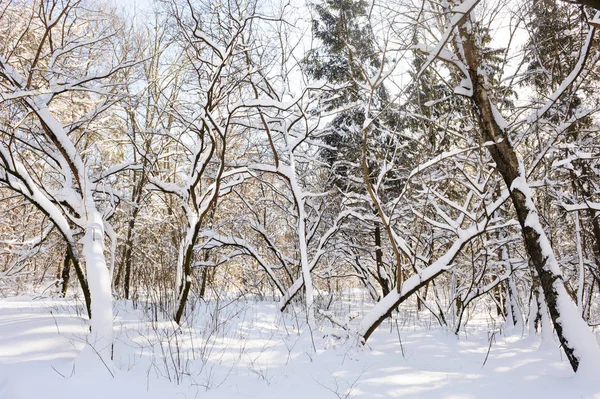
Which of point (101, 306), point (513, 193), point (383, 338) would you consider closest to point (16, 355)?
point (101, 306)

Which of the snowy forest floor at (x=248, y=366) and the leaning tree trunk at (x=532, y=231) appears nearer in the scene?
the snowy forest floor at (x=248, y=366)

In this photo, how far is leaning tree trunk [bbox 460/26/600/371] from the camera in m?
3.67

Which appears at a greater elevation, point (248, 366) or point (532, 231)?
point (532, 231)

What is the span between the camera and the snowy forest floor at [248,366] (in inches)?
129

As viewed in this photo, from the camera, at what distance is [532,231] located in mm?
4152

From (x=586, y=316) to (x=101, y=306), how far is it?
934 centimetres

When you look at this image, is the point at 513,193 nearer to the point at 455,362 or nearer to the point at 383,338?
the point at 455,362

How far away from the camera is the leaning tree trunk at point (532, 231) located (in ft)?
12.0

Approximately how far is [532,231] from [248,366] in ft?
12.5

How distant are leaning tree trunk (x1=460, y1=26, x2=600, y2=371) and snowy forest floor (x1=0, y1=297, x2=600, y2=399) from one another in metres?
0.38

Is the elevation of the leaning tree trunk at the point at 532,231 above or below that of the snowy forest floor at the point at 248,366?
above

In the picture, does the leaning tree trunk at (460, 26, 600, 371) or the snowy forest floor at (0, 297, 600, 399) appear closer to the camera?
the snowy forest floor at (0, 297, 600, 399)

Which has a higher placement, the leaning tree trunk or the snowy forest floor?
the leaning tree trunk

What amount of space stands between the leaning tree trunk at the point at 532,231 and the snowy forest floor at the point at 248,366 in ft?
1.26
